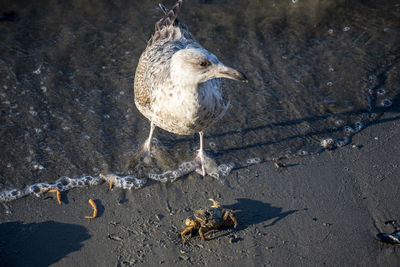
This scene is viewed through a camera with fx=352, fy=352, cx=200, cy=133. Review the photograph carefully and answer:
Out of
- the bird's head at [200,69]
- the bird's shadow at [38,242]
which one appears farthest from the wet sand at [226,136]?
the bird's head at [200,69]

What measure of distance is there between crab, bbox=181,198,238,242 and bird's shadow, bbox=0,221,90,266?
115 centimetres

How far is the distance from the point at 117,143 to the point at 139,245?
1703mm

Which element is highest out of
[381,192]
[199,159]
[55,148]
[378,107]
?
[378,107]

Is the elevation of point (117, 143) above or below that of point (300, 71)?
below

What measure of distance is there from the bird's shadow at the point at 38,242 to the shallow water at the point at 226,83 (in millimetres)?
713

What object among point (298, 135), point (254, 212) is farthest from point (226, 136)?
point (254, 212)

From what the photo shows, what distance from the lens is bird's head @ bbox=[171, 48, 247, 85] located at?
3449 mm

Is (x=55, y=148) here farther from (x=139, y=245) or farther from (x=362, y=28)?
(x=362, y=28)

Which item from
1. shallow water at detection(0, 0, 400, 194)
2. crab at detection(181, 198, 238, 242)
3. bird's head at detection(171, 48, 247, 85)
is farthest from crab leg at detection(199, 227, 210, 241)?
bird's head at detection(171, 48, 247, 85)

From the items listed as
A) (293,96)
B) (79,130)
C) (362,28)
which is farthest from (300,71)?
(79,130)

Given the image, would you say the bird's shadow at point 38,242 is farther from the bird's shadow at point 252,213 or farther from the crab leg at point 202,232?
the bird's shadow at point 252,213

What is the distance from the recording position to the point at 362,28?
7074mm

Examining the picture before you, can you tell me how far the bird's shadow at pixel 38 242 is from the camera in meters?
3.70

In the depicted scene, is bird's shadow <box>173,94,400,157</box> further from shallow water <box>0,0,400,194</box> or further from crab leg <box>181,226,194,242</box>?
crab leg <box>181,226,194,242</box>
